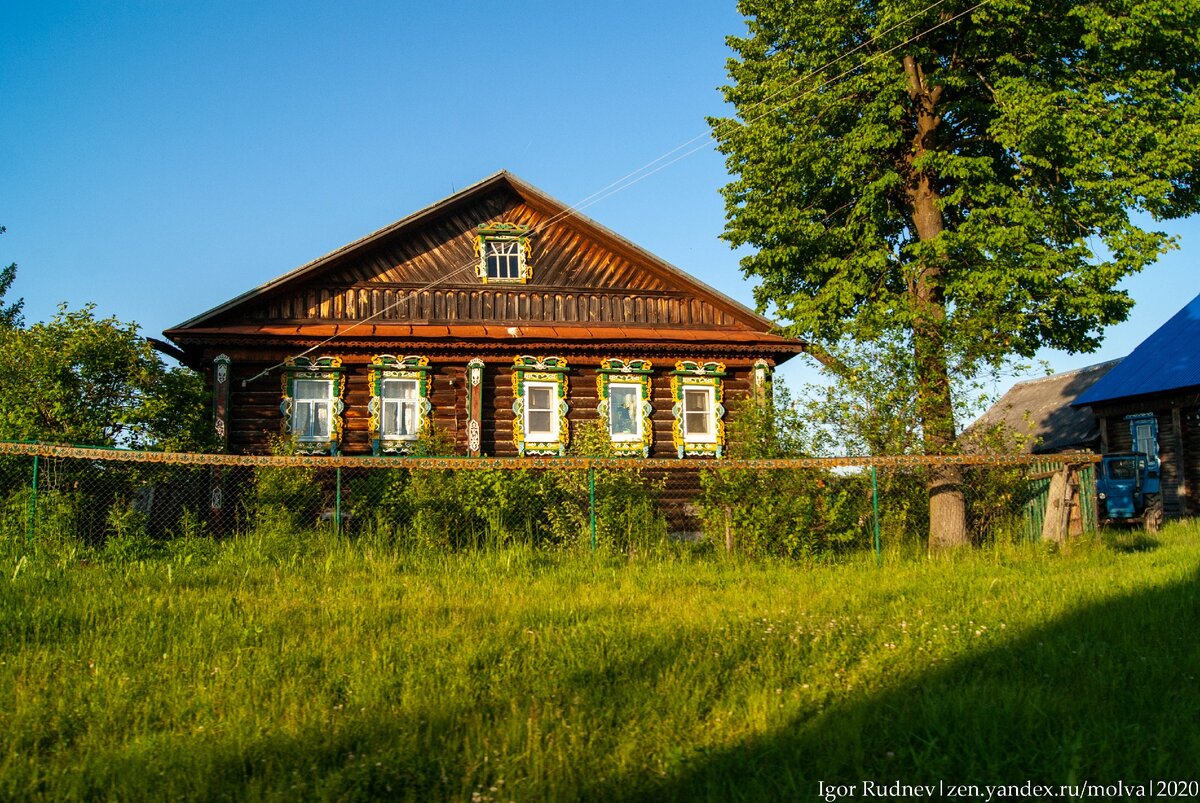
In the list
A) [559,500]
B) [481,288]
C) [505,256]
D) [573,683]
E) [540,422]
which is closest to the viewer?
[573,683]

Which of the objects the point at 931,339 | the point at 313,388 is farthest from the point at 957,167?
the point at 313,388

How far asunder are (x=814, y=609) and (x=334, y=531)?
5.67 meters

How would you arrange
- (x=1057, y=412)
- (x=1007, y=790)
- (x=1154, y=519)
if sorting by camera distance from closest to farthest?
(x=1007, y=790), (x=1154, y=519), (x=1057, y=412)

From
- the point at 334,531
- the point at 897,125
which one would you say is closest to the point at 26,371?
the point at 334,531

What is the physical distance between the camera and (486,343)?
17.1 meters

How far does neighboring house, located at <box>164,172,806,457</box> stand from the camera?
16.8 m

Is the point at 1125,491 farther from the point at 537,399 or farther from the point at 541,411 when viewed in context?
the point at 537,399

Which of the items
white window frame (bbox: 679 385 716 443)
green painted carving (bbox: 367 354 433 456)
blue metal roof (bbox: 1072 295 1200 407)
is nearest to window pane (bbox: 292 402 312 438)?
green painted carving (bbox: 367 354 433 456)

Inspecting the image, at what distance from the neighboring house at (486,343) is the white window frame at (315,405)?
0.03 m

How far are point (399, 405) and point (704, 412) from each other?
6.33 m

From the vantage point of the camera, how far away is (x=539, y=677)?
5645 mm

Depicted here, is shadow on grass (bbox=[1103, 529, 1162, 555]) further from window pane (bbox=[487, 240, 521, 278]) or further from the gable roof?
window pane (bbox=[487, 240, 521, 278])

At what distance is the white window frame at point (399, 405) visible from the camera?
1709 centimetres

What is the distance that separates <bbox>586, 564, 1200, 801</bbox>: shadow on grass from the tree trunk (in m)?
5.37
